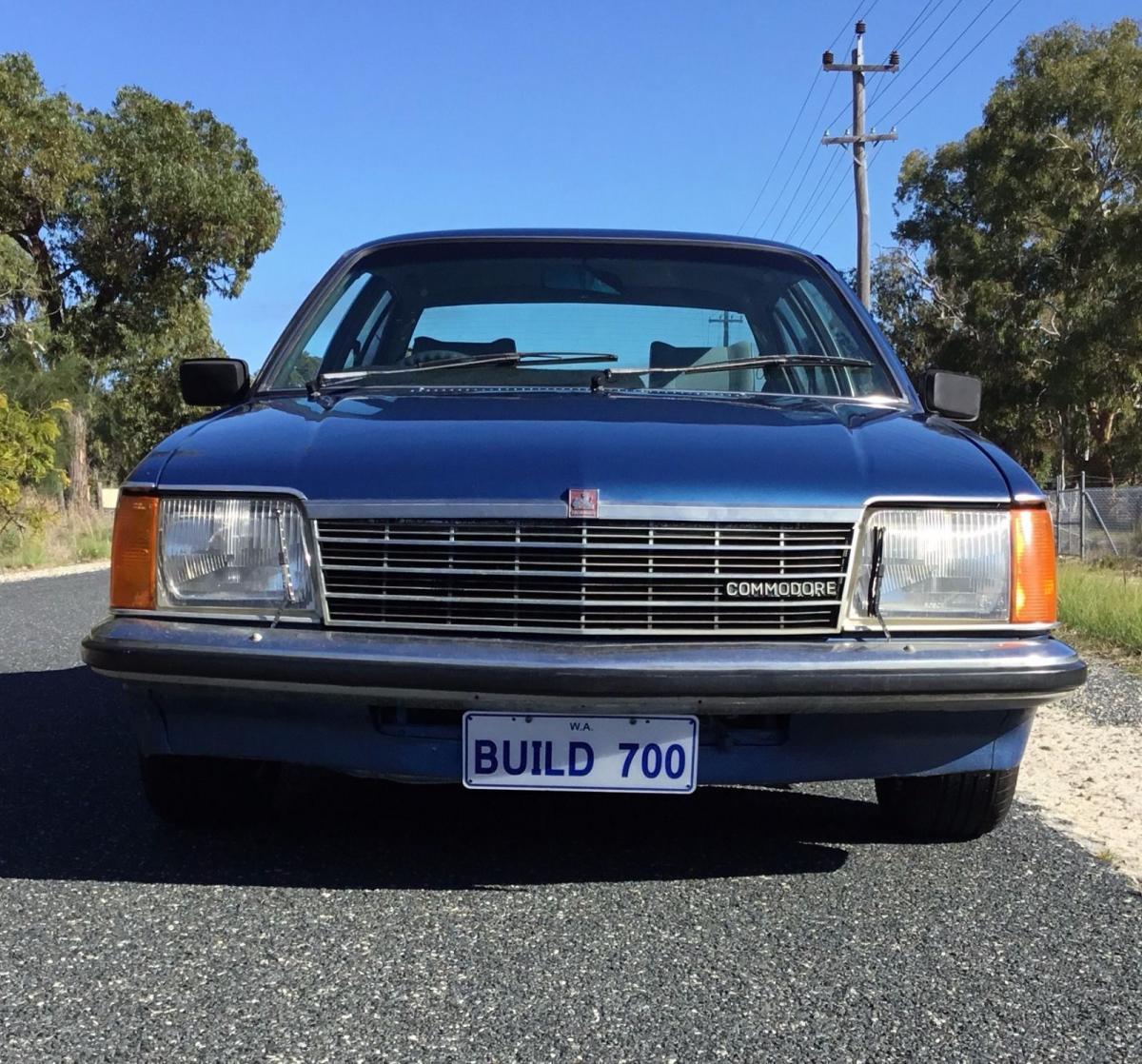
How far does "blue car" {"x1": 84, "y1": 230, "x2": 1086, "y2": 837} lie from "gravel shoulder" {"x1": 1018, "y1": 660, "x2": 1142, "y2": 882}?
0.76 meters

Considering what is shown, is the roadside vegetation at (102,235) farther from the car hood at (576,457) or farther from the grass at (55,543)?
the car hood at (576,457)

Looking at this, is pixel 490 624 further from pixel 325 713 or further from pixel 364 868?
pixel 364 868

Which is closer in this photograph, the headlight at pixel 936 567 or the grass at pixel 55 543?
the headlight at pixel 936 567

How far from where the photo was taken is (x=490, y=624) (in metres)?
2.77

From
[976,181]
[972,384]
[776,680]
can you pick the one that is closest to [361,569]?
[776,680]

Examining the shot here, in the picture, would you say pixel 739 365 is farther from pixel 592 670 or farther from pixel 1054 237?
pixel 1054 237

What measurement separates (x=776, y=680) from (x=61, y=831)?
1952mm

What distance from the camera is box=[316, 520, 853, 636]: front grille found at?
274cm

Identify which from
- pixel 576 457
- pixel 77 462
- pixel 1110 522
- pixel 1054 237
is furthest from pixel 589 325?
pixel 1054 237

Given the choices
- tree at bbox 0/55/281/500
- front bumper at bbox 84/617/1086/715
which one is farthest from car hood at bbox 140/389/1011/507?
tree at bbox 0/55/281/500

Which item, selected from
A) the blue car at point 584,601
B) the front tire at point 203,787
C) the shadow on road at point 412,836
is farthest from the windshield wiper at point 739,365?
the front tire at point 203,787

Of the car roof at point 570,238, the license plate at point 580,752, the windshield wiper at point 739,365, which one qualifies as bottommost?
the license plate at point 580,752

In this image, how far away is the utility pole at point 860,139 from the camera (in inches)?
974

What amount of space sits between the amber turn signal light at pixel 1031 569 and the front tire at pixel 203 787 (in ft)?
6.14
